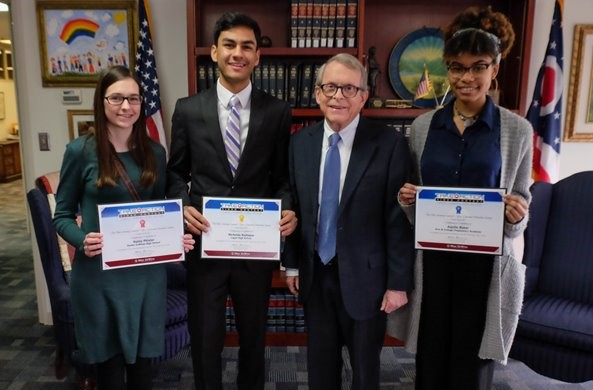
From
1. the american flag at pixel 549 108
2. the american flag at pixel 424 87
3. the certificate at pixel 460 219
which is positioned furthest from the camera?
the american flag at pixel 549 108

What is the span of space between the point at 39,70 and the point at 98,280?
1.98 metres

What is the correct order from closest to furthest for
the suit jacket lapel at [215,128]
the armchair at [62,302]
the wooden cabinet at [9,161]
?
the suit jacket lapel at [215,128] → the armchair at [62,302] → the wooden cabinet at [9,161]

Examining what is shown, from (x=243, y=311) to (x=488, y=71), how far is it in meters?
1.28

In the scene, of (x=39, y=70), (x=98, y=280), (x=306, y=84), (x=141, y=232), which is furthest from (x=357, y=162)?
(x=39, y=70)

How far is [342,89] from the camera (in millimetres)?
1613

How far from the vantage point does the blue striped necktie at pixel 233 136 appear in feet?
5.97

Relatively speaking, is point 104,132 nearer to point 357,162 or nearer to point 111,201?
point 111,201

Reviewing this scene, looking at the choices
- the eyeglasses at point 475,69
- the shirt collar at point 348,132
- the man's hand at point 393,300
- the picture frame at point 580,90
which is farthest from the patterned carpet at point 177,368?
the eyeglasses at point 475,69

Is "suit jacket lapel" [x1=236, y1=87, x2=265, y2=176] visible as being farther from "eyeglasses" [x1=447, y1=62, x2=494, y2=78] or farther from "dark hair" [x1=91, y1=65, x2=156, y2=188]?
"eyeglasses" [x1=447, y1=62, x2=494, y2=78]

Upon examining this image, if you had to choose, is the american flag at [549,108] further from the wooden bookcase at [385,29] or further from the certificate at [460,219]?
the certificate at [460,219]

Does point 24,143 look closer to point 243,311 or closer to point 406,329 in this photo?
point 243,311

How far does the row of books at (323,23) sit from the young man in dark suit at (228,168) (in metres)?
1.05

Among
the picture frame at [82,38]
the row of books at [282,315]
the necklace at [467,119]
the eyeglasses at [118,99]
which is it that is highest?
the picture frame at [82,38]

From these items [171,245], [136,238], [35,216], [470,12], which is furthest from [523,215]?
[35,216]
